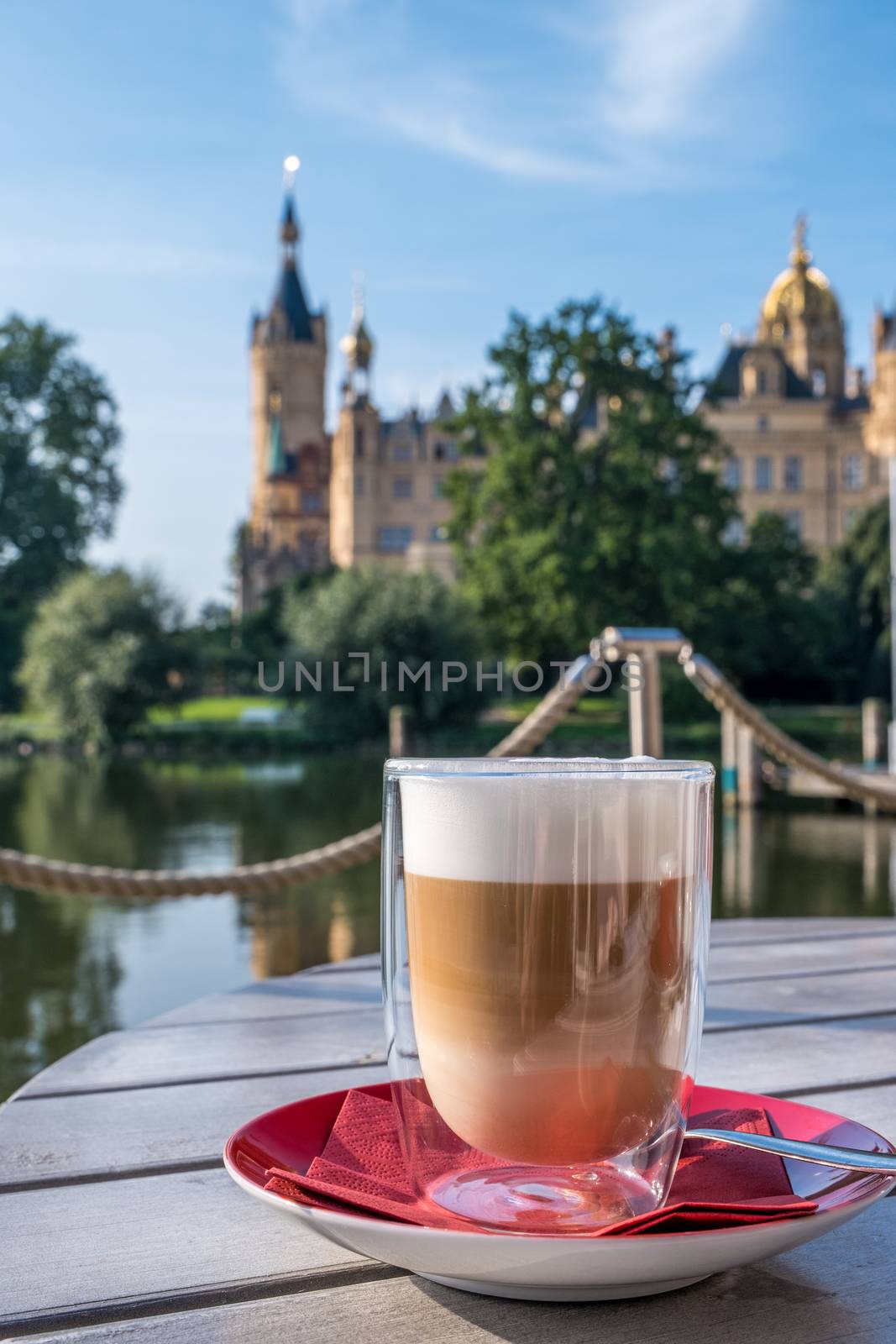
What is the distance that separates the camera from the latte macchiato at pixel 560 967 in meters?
0.66

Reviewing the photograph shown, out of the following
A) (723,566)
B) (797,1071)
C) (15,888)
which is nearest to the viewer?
(797,1071)

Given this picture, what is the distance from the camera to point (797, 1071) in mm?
1041

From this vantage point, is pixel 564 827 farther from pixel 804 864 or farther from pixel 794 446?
pixel 794 446

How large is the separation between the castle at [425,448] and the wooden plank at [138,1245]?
45495mm

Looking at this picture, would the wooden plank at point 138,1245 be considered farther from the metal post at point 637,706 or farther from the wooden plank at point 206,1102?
the metal post at point 637,706

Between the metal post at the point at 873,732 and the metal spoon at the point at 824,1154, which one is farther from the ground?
the metal spoon at the point at 824,1154

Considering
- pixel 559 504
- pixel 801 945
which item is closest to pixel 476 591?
pixel 559 504

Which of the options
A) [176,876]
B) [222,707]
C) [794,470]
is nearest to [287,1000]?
[176,876]

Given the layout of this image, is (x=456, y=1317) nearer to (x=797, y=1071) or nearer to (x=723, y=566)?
(x=797, y=1071)

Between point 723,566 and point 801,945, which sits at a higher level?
point 723,566

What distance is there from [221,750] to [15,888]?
14.8 meters

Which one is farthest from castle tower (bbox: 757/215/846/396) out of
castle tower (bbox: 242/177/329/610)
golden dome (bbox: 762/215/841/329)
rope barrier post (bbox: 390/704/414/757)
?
rope barrier post (bbox: 390/704/414/757)

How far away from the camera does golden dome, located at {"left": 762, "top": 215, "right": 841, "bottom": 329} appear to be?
58.6 meters

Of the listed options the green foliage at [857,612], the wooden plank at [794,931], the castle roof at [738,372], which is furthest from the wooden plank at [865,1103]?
the castle roof at [738,372]
